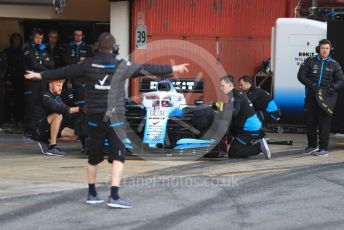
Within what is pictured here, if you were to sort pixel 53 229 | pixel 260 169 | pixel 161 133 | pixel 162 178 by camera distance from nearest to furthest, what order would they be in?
1. pixel 53 229
2. pixel 162 178
3. pixel 260 169
4. pixel 161 133

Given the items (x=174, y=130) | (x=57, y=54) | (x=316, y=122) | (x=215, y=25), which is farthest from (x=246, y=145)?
(x=215, y=25)

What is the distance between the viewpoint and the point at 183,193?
9484 mm

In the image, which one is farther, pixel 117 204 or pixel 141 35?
pixel 141 35

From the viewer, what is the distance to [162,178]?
10656 millimetres

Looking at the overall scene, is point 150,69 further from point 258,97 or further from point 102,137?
point 258,97

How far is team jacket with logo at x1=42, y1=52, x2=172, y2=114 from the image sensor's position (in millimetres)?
8555

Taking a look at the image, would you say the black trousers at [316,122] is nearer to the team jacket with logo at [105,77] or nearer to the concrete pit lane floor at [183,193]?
the concrete pit lane floor at [183,193]

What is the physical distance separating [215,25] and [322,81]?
5.41 meters

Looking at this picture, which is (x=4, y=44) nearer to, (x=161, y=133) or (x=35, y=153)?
(x=35, y=153)

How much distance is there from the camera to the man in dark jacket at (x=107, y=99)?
28.0ft

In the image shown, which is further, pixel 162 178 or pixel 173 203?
pixel 162 178

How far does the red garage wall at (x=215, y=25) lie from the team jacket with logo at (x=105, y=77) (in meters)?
9.69

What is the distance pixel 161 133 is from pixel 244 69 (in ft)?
21.6

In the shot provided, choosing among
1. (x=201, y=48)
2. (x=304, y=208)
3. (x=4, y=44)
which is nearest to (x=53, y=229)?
(x=304, y=208)
